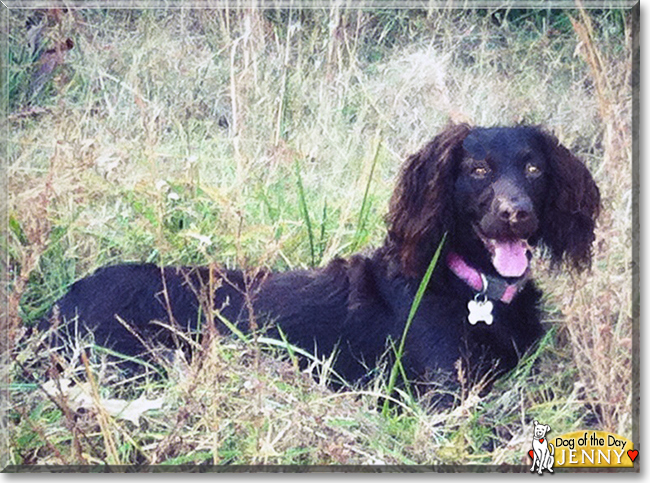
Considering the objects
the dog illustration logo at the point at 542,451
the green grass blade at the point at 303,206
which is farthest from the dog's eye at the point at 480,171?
the dog illustration logo at the point at 542,451

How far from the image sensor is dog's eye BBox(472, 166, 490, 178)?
3879 millimetres

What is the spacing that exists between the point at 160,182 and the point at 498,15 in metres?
1.05

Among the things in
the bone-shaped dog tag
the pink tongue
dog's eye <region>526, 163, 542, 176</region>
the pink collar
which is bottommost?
the bone-shaped dog tag

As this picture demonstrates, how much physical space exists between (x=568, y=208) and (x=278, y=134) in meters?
0.83

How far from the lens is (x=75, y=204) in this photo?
4.00 m

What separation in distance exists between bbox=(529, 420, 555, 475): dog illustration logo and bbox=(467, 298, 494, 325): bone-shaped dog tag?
12.5 inches

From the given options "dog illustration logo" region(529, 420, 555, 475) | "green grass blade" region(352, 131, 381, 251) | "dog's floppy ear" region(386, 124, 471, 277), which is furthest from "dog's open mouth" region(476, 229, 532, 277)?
"dog illustration logo" region(529, 420, 555, 475)

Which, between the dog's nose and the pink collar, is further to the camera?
the pink collar

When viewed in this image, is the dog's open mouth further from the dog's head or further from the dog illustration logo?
the dog illustration logo

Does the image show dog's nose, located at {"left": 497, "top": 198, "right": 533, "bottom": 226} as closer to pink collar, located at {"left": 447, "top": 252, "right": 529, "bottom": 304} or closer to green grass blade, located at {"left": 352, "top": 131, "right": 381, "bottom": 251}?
pink collar, located at {"left": 447, "top": 252, "right": 529, "bottom": 304}

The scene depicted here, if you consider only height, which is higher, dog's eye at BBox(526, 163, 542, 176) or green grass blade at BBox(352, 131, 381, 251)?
dog's eye at BBox(526, 163, 542, 176)

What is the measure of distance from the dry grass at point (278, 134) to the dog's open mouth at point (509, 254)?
0.09m

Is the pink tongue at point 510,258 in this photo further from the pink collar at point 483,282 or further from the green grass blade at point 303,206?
the green grass blade at point 303,206

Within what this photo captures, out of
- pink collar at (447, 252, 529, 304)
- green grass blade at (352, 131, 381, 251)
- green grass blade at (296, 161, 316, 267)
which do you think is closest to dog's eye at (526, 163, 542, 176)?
pink collar at (447, 252, 529, 304)
